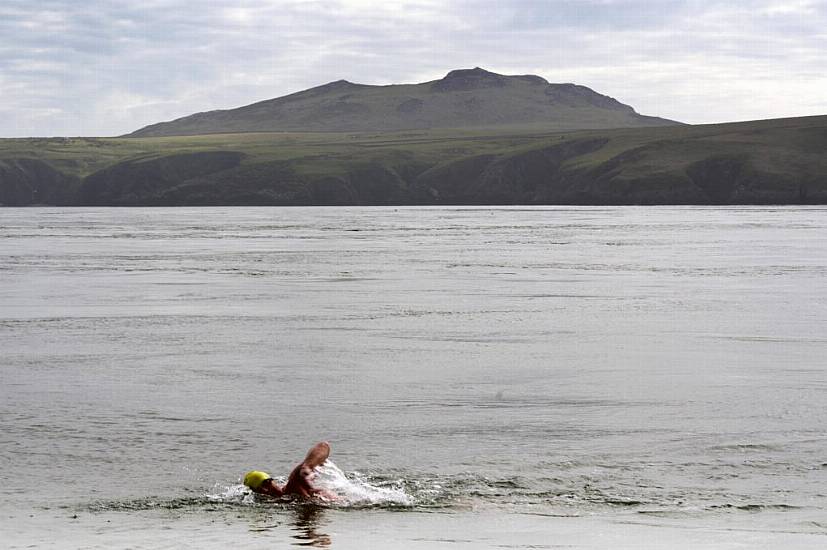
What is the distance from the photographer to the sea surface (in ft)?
34.7

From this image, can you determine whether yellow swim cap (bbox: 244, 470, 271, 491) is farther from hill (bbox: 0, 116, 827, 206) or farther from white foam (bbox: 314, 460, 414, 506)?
hill (bbox: 0, 116, 827, 206)

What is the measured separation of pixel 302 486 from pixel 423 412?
449cm

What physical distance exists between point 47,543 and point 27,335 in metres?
14.4

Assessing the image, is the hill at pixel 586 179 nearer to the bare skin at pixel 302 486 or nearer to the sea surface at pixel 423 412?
the sea surface at pixel 423 412

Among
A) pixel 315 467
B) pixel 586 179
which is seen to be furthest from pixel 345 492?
pixel 586 179

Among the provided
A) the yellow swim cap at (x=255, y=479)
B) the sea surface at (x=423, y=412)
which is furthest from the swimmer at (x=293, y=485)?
the sea surface at (x=423, y=412)

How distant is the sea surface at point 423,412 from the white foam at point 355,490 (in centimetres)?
4

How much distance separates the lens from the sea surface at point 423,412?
1059 cm

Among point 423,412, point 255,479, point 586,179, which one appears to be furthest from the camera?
point 586,179

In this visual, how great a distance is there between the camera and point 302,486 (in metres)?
11.5

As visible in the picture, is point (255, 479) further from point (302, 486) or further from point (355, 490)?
point (355, 490)

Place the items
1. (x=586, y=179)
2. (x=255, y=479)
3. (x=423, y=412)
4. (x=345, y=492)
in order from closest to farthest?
1. (x=255, y=479)
2. (x=345, y=492)
3. (x=423, y=412)
4. (x=586, y=179)

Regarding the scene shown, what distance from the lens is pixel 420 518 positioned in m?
10.8

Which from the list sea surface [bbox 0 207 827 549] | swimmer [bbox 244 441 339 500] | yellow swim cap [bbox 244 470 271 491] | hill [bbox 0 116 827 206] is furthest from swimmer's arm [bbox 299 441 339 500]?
hill [bbox 0 116 827 206]
